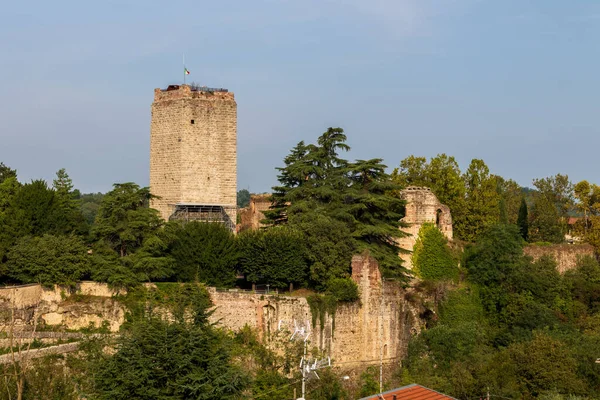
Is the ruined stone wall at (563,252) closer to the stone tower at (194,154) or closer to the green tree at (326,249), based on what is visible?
the green tree at (326,249)

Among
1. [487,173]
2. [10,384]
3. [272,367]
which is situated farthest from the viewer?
Result: [487,173]

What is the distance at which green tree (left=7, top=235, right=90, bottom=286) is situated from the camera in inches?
1481

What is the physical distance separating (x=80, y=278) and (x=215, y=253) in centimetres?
515

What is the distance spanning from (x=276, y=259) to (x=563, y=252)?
16578 mm

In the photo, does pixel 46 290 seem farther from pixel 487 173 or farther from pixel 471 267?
pixel 487 173

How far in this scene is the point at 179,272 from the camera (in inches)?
1563

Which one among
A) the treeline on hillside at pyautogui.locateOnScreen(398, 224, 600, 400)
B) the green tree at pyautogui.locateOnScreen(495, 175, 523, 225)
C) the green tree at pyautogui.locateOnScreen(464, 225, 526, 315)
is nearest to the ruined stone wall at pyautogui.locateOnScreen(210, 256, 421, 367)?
the treeline on hillside at pyautogui.locateOnScreen(398, 224, 600, 400)

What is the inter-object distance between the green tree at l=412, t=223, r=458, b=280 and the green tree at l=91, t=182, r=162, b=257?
38.8 feet

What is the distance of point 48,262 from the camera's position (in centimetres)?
3769

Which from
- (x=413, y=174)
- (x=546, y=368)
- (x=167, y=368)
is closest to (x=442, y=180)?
(x=413, y=174)

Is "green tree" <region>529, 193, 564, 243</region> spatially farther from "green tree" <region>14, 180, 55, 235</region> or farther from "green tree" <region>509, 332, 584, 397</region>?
"green tree" <region>14, 180, 55, 235</region>

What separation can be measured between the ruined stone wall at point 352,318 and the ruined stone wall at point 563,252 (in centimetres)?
898

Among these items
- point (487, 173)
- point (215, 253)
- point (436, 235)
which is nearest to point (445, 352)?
point (436, 235)

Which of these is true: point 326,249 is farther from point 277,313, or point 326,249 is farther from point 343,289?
point 277,313
